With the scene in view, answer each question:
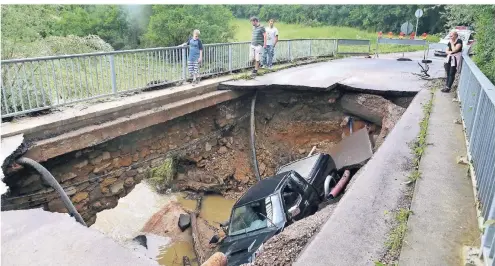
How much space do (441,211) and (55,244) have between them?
13.1 ft

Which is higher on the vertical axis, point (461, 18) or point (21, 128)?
point (461, 18)

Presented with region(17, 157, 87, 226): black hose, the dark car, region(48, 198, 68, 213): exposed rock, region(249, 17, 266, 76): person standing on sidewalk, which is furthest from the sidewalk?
region(249, 17, 266, 76): person standing on sidewalk

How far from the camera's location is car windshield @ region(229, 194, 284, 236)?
588 cm

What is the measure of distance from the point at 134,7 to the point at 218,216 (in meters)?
27.0

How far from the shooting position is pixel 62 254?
345cm

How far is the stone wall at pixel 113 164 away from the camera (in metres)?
5.98

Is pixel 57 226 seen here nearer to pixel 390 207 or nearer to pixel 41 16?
pixel 390 207

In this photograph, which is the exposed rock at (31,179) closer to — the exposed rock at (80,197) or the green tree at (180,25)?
the exposed rock at (80,197)

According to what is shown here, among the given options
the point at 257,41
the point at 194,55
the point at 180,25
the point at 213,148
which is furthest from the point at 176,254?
the point at 180,25

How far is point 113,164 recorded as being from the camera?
7434 millimetres

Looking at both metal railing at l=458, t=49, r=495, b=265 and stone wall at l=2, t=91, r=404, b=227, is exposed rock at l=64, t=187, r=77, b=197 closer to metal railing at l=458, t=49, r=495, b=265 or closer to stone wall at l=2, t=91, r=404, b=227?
stone wall at l=2, t=91, r=404, b=227

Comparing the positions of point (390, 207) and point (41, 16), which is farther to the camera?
point (41, 16)

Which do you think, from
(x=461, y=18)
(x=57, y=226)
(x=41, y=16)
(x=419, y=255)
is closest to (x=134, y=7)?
(x=41, y=16)

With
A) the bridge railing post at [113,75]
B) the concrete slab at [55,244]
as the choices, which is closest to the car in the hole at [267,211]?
the concrete slab at [55,244]
